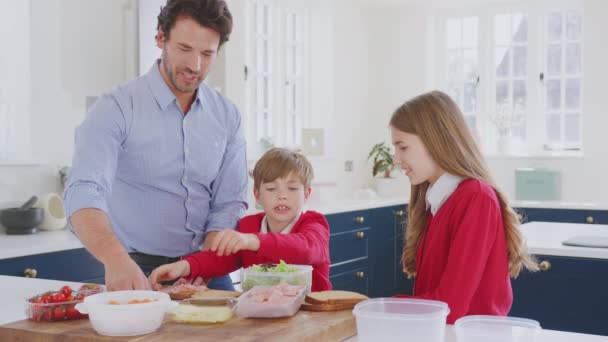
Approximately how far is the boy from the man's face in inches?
13.2

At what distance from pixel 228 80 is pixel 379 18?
2.48 m

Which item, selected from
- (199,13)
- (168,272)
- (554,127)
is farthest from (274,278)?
(554,127)

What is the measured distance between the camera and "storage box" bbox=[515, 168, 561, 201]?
6148mm

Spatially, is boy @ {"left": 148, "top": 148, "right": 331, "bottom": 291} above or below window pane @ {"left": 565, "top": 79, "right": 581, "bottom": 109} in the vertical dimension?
below

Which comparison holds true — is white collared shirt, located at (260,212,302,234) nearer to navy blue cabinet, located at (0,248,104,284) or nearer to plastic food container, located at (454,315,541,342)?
plastic food container, located at (454,315,541,342)

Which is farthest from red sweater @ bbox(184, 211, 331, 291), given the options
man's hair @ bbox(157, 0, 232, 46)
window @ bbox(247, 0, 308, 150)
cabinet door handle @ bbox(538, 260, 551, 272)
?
window @ bbox(247, 0, 308, 150)

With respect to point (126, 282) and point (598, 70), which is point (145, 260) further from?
point (598, 70)

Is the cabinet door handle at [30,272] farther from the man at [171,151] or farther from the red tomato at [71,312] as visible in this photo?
the red tomato at [71,312]

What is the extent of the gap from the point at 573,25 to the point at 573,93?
580 millimetres

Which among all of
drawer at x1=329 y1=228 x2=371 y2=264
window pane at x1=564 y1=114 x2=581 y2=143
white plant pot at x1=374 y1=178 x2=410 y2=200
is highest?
window pane at x1=564 y1=114 x2=581 y2=143

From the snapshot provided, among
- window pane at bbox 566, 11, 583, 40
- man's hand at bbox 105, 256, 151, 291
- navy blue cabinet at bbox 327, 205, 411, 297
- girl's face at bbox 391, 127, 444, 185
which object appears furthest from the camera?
window pane at bbox 566, 11, 583, 40

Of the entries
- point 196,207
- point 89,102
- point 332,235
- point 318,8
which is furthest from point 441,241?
point 318,8

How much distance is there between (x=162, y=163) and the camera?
2037 mm

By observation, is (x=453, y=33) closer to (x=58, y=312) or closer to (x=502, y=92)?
(x=502, y=92)
